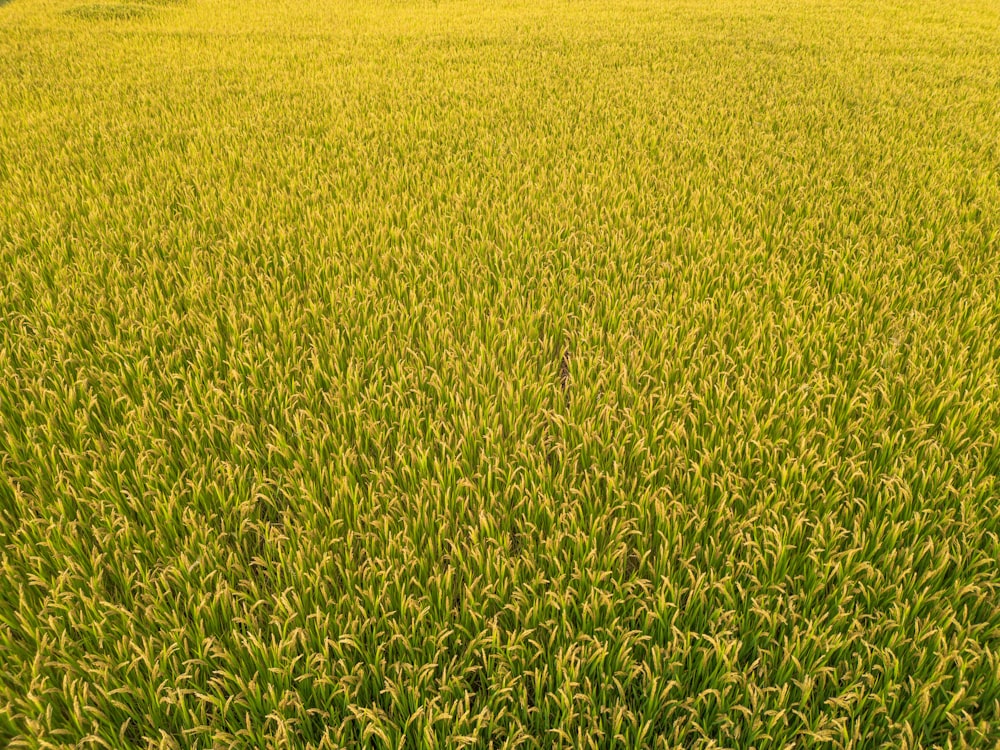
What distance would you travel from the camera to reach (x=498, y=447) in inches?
66.7

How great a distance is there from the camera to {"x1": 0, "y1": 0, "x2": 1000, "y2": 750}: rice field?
1.17m

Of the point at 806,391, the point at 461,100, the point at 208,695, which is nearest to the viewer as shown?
the point at 208,695

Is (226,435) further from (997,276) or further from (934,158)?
(934,158)

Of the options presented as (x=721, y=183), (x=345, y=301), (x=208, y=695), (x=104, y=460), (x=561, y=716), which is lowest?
(x=561, y=716)

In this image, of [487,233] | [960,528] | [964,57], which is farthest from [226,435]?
[964,57]

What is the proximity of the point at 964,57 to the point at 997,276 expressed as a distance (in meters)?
7.44

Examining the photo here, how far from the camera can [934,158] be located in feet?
13.8

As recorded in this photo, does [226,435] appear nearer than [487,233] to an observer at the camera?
Yes

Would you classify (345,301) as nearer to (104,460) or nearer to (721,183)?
(104,460)

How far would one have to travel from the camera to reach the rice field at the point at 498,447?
1170 mm

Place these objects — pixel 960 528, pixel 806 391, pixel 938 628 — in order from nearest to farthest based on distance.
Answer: pixel 938 628
pixel 960 528
pixel 806 391

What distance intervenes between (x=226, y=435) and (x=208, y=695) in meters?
0.86

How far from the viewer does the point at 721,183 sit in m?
3.83

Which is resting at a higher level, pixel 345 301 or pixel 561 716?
pixel 345 301
